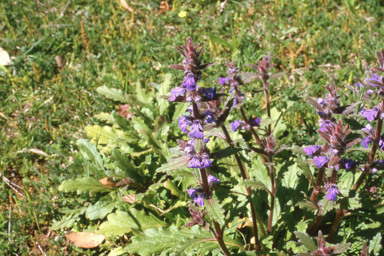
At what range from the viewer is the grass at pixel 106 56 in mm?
4707

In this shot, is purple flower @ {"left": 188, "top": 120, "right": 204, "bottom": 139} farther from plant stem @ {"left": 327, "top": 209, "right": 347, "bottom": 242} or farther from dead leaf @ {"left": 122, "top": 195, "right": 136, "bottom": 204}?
dead leaf @ {"left": 122, "top": 195, "right": 136, "bottom": 204}

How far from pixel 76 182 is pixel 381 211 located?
3.34m

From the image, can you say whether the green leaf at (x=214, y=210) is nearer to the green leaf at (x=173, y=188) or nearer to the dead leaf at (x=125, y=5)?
the green leaf at (x=173, y=188)

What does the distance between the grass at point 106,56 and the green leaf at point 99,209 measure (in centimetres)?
29

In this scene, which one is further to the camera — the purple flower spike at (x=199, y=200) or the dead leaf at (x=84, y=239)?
the dead leaf at (x=84, y=239)

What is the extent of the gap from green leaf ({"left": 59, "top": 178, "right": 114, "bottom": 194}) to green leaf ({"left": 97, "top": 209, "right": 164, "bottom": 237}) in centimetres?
38

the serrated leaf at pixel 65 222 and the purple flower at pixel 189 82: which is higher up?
the purple flower at pixel 189 82

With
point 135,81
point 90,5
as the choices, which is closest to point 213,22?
point 135,81

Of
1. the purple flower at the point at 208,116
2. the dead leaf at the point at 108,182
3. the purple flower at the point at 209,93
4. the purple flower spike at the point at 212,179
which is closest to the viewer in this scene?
the purple flower at the point at 209,93

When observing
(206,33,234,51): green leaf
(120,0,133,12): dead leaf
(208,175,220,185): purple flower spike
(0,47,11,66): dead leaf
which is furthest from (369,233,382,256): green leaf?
(0,47,11,66): dead leaf

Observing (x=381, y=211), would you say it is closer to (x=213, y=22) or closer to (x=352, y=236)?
(x=352, y=236)

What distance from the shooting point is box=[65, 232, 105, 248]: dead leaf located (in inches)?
156

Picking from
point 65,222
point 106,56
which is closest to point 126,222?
point 65,222

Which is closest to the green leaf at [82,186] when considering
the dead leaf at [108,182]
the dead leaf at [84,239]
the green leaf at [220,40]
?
the dead leaf at [108,182]
